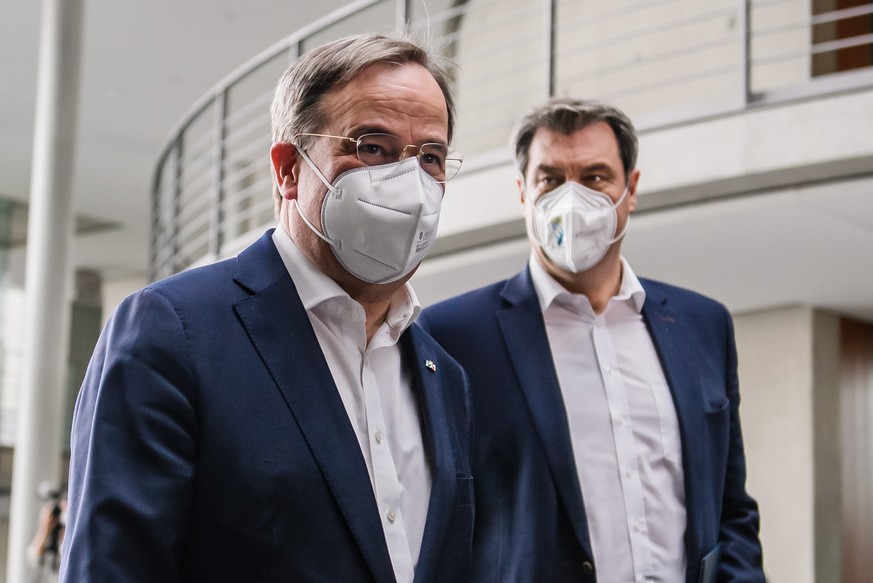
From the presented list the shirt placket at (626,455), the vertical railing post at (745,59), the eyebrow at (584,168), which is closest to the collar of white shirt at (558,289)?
the shirt placket at (626,455)

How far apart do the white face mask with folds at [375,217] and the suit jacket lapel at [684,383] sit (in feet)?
3.97

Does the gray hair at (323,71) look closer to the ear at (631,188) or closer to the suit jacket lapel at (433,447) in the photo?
the suit jacket lapel at (433,447)

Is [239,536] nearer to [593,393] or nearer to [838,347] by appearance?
[593,393]

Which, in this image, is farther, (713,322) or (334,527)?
(713,322)

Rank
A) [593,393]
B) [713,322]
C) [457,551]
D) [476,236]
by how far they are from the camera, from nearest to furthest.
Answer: [457,551]
[593,393]
[713,322]
[476,236]

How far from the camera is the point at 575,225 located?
309 centimetres

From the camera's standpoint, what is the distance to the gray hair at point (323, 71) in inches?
79.4

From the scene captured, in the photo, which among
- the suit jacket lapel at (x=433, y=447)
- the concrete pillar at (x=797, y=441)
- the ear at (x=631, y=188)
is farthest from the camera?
the concrete pillar at (x=797, y=441)

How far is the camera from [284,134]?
209 centimetres

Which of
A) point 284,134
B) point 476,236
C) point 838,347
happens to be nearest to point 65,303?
point 476,236

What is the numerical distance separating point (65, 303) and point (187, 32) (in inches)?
139

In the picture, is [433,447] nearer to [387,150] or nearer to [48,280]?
[387,150]

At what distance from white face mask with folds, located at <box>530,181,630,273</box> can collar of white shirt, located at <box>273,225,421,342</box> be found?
111 centimetres

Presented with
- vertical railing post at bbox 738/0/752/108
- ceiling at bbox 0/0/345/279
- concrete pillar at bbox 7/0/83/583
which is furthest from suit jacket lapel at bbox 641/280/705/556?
ceiling at bbox 0/0/345/279
